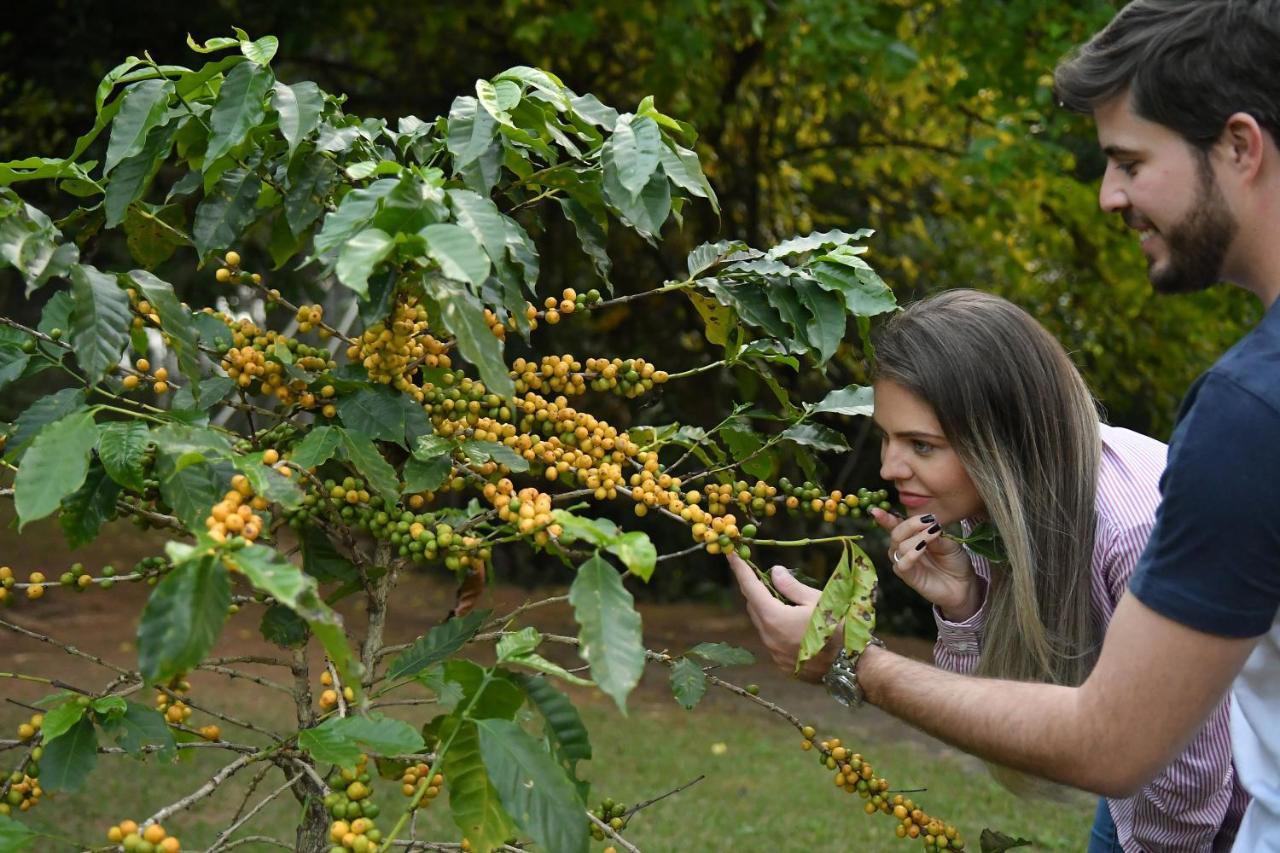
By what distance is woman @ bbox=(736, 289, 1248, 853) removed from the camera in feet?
6.43

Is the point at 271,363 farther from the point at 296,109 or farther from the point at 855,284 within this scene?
the point at 855,284

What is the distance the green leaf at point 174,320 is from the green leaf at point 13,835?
56 centimetres

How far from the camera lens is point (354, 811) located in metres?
1.56

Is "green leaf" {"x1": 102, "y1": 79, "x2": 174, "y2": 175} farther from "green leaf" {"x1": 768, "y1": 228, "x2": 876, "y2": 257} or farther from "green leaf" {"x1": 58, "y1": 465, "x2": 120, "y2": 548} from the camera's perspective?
"green leaf" {"x1": 768, "y1": 228, "x2": 876, "y2": 257}

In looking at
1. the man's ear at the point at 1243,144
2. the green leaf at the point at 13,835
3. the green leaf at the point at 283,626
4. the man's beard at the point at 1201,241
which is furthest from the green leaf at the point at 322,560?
the man's ear at the point at 1243,144

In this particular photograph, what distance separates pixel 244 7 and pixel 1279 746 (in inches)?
302

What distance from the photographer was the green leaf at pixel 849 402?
224cm

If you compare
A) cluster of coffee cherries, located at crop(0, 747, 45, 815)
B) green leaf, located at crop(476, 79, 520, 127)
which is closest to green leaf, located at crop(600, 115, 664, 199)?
green leaf, located at crop(476, 79, 520, 127)

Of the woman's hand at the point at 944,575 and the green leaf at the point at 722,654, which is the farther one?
the woman's hand at the point at 944,575

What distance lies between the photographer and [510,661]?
1.55m

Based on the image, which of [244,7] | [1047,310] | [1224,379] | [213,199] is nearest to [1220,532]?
[1224,379]

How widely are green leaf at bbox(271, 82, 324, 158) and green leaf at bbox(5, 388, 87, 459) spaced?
424mm

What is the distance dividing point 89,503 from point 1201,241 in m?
1.36

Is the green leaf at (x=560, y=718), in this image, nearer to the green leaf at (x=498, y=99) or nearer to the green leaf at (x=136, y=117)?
the green leaf at (x=498, y=99)
